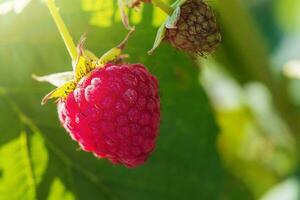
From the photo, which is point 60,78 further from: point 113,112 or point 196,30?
point 196,30

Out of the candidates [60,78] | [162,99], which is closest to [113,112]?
[60,78]

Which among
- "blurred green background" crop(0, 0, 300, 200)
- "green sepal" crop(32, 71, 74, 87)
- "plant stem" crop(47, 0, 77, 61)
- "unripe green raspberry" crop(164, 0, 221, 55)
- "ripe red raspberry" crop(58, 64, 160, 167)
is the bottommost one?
"blurred green background" crop(0, 0, 300, 200)

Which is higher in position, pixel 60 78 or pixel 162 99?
pixel 60 78

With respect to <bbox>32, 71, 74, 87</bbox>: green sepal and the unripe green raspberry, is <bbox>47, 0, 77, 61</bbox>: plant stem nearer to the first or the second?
<bbox>32, 71, 74, 87</bbox>: green sepal

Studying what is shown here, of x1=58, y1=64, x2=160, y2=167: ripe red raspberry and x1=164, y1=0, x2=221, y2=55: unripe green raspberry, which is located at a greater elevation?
x1=164, y1=0, x2=221, y2=55: unripe green raspberry

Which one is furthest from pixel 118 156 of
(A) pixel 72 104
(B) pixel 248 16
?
(B) pixel 248 16

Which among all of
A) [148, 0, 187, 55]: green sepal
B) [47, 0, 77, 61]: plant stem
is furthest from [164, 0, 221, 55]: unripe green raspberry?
[47, 0, 77, 61]: plant stem

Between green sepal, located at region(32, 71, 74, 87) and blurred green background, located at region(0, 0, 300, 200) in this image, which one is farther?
blurred green background, located at region(0, 0, 300, 200)
